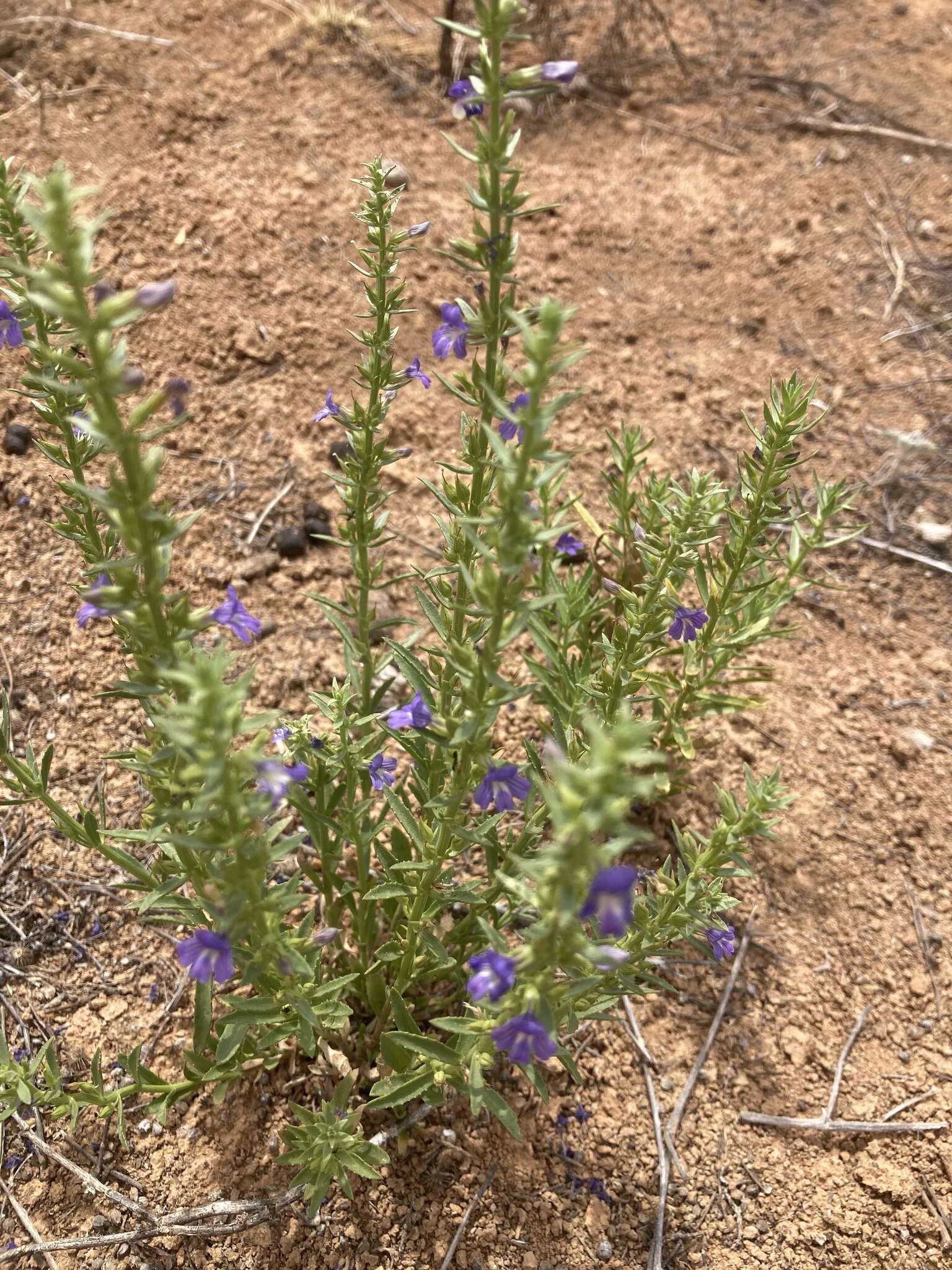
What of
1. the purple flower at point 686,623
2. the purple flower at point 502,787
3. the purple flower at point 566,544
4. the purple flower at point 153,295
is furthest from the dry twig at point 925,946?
the purple flower at point 153,295

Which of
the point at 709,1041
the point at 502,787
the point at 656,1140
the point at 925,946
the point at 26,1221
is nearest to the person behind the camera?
the point at 502,787

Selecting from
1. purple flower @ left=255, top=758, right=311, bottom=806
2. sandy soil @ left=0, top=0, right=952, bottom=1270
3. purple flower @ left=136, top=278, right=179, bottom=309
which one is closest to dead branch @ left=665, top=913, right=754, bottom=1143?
sandy soil @ left=0, top=0, right=952, bottom=1270

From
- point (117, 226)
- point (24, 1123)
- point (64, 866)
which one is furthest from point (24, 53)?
→ point (24, 1123)

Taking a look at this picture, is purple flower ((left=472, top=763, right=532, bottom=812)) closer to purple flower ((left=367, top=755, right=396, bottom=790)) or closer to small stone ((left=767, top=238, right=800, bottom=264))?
purple flower ((left=367, top=755, right=396, bottom=790))

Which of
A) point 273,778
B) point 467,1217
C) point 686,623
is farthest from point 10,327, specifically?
point 467,1217

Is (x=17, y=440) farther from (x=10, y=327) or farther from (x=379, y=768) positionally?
(x=379, y=768)

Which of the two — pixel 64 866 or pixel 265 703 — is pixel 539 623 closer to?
pixel 265 703

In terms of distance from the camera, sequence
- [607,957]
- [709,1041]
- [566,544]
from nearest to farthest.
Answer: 1. [607,957]
2. [709,1041]
3. [566,544]
